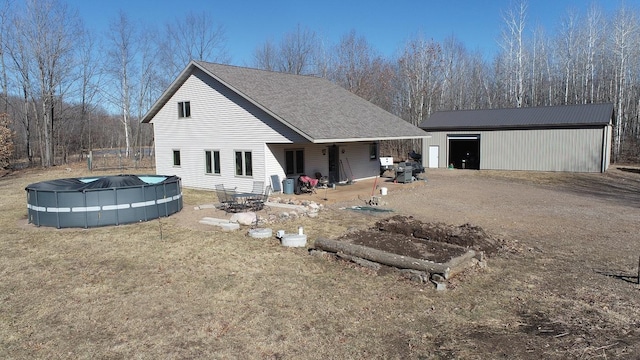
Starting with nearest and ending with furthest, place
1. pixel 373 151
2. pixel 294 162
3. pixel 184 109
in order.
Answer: pixel 294 162 < pixel 184 109 < pixel 373 151

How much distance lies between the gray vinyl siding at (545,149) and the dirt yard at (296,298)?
49.4ft

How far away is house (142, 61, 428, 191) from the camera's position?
18219 millimetres

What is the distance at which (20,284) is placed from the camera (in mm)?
7875

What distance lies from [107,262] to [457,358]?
24.5ft

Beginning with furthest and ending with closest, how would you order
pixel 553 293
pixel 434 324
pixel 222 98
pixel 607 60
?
1. pixel 607 60
2. pixel 222 98
3. pixel 553 293
4. pixel 434 324

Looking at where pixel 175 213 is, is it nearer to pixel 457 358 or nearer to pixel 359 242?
pixel 359 242

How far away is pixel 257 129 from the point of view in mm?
18484

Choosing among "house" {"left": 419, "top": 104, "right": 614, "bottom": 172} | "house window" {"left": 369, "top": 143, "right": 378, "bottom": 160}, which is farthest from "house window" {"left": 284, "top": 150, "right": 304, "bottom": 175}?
"house" {"left": 419, "top": 104, "right": 614, "bottom": 172}

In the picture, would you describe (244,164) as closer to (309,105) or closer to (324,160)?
(324,160)

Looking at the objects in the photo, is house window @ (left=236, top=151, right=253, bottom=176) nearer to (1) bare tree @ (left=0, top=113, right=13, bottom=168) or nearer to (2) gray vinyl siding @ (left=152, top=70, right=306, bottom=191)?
(2) gray vinyl siding @ (left=152, top=70, right=306, bottom=191)

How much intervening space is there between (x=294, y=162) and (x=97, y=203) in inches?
353

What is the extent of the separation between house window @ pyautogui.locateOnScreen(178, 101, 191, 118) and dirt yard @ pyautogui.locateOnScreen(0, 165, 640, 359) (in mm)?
10347

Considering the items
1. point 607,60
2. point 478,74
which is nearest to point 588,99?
point 607,60

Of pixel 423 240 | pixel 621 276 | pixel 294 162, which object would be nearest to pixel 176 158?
pixel 294 162
